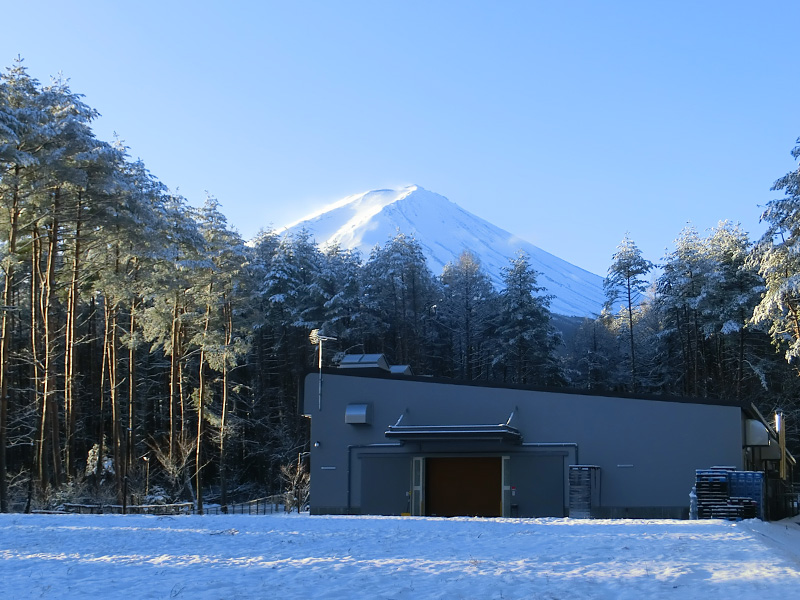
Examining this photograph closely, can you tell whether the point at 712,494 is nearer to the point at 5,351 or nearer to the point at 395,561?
the point at 395,561

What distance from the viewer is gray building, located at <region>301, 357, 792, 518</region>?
2359cm

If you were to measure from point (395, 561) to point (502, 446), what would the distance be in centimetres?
1431

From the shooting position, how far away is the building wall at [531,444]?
23562mm

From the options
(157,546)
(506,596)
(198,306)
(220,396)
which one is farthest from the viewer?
(220,396)

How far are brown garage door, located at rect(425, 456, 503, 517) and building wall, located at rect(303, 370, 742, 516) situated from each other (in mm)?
491

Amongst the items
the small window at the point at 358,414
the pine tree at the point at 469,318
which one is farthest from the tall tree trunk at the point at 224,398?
the pine tree at the point at 469,318

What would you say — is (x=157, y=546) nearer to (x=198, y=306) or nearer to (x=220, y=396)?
(x=198, y=306)

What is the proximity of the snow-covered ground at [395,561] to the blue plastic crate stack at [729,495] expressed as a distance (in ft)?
7.81

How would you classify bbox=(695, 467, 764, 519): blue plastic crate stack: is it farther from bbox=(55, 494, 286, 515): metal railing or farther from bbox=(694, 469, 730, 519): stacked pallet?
bbox=(55, 494, 286, 515): metal railing

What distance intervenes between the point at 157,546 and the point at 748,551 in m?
8.42

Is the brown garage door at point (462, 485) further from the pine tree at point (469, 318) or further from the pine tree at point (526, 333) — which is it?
the pine tree at point (469, 318)

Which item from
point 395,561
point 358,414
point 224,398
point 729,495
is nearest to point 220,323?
point 224,398

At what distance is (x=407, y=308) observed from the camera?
51344 millimetres

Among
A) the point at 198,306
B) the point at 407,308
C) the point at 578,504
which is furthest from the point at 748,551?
the point at 407,308
